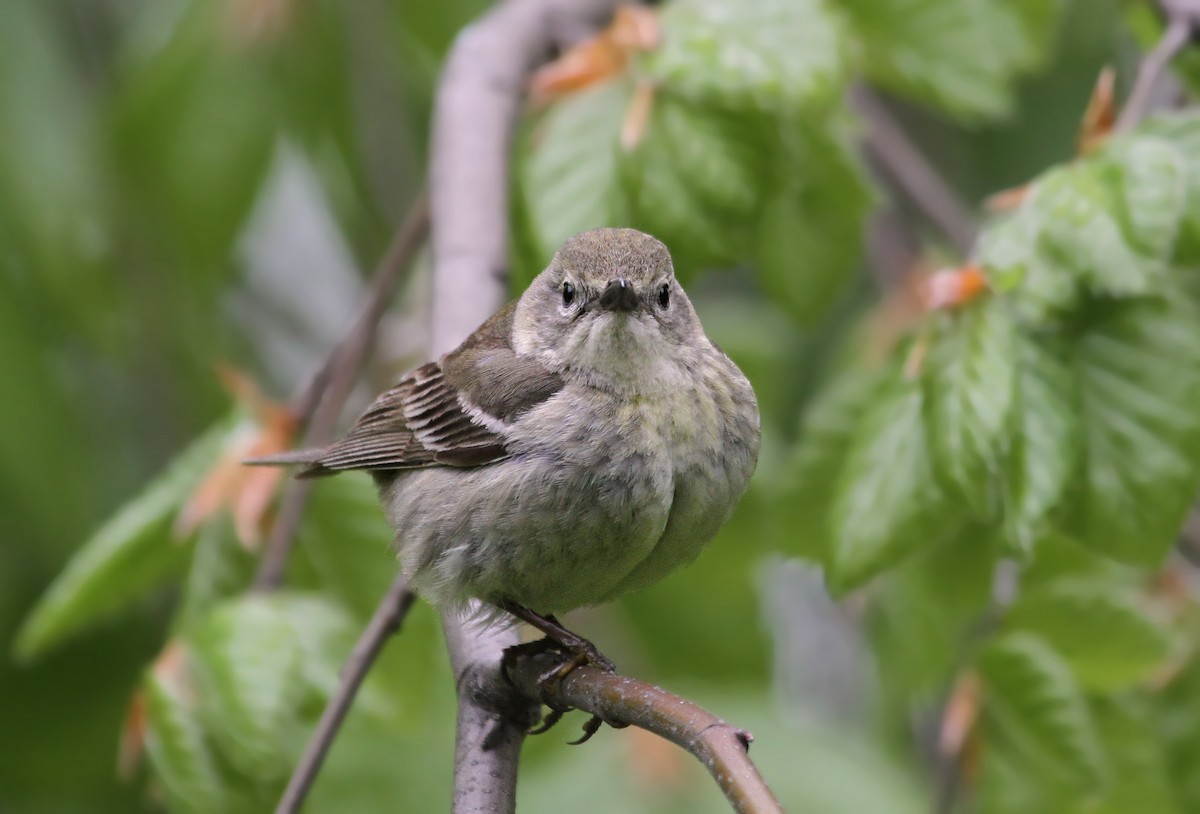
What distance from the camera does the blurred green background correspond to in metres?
3.72

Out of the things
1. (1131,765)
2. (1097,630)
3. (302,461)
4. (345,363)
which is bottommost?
(1131,765)

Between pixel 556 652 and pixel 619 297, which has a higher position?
pixel 619 297

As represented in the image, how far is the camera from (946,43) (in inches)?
142

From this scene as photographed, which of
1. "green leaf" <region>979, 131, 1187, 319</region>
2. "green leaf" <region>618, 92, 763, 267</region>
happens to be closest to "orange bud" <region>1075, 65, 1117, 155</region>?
"green leaf" <region>979, 131, 1187, 319</region>

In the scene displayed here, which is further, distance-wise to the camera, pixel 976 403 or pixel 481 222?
pixel 481 222

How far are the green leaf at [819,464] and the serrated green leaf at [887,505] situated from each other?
62cm

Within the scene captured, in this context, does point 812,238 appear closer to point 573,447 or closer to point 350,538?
point 573,447

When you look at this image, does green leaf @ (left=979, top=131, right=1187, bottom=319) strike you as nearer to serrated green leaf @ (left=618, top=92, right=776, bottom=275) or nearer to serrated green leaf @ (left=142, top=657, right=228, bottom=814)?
serrated green leaf @ (left=618, top=92, right=776, bottom=275)

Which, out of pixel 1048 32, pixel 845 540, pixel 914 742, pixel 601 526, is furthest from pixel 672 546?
pixel 914 742

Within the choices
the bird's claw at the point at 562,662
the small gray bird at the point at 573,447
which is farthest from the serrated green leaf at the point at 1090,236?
the bird's claw at the point at 562,662

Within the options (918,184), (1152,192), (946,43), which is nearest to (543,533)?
(1152,192)

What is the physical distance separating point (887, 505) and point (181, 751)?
1367 mm

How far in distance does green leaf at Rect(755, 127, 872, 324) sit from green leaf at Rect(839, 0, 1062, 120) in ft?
0.94

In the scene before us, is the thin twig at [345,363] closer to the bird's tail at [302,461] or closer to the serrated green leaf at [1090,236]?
the bird's tail at [302,461]
